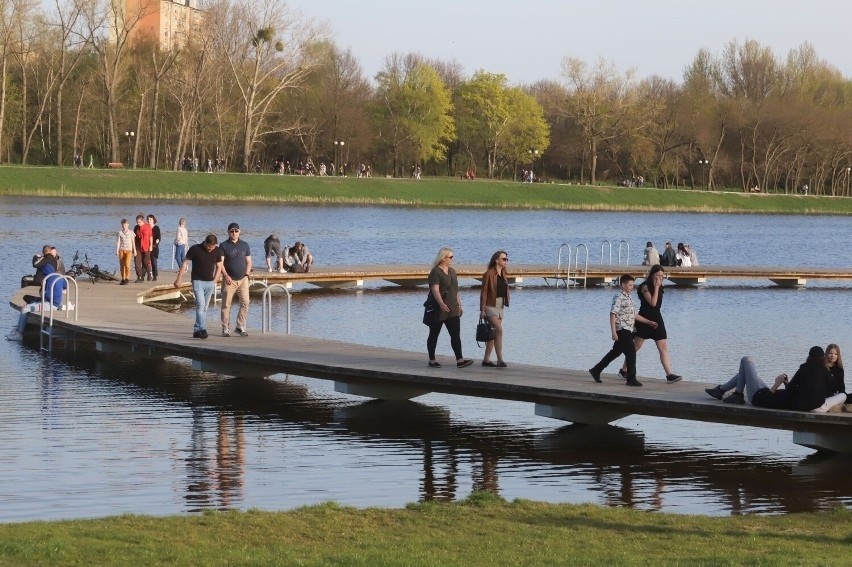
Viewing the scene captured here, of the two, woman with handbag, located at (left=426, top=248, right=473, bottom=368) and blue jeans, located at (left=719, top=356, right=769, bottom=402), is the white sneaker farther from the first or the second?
blue jeans, located at (left=719, top=356, right=769, bottom=402)

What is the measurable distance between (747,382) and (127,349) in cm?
1084

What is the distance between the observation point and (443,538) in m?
11.3

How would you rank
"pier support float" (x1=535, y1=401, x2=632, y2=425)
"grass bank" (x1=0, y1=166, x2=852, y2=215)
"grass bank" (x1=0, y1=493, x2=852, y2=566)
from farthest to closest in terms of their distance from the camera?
"grass bank" (x1=0, y1=166, x2=852, y2=215), "pier support float" (x1=535, y1=401, x2=632, y2=425), "grass bank" (x1=0, y1=493, x2=852, y2=566)

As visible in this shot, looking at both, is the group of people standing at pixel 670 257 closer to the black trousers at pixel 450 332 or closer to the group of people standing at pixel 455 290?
the black trousers at pixel 450 332

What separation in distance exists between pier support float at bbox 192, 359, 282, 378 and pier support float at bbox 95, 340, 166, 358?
1.19m

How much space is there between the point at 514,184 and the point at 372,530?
314ft

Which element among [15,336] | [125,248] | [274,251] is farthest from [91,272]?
[274,251]

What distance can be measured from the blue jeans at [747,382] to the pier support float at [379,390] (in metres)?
4.65

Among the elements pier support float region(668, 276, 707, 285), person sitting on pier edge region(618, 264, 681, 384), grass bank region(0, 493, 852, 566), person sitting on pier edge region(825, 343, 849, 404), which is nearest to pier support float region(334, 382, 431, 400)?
person sitting on pier edge region(618, 264, 681, 384)

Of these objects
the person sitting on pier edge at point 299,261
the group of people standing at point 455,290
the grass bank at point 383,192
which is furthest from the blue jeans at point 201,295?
the grass bank at point 383,192

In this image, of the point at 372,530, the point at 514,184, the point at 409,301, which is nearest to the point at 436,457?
the point at 372,530

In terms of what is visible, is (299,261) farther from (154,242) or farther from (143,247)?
(143,247)

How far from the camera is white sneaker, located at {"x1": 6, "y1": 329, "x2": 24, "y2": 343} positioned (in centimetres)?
2528

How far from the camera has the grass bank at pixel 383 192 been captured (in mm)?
86188
